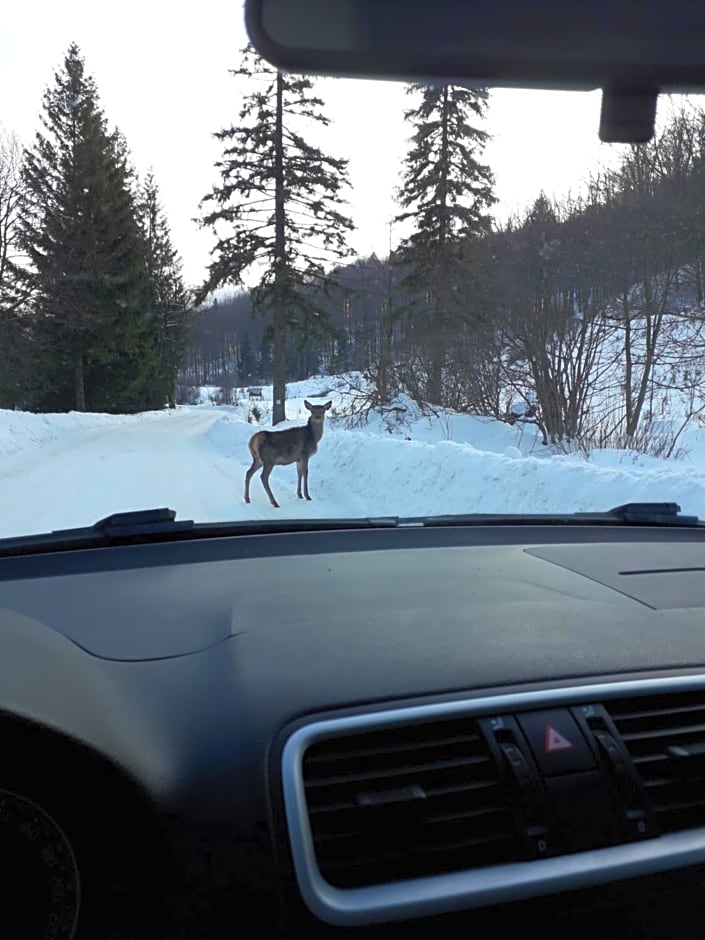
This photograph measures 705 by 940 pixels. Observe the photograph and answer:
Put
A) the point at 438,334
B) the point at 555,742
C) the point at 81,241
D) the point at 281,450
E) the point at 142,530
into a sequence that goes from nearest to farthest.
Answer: the point at 555,742, the point at 142,530, the point at 281,450, the point at 438,334, the point at 81,241

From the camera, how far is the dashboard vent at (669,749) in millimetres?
1813

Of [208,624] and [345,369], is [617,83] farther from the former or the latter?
[345,369]

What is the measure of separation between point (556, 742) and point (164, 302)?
47.8 meters

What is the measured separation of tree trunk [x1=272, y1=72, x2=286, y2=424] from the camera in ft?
85.6

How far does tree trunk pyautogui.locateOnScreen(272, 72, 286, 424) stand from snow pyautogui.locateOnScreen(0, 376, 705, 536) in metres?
5.93

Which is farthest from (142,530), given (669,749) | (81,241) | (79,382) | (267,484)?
(79,382)

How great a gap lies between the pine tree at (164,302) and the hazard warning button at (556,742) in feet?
144

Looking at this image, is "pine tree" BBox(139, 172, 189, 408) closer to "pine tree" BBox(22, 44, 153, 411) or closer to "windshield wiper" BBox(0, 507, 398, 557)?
"pine tree" BBox(22, 44, 153, 411)

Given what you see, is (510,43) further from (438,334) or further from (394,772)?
(438,334)

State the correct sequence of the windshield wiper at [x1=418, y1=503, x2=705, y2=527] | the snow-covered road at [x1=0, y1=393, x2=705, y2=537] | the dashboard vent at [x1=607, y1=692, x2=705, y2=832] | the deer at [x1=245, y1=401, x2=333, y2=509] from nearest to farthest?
the dashboard vent at [x1=607, y1=692, x2=705, y2=832], the windshield wiper at [x1=418, y1=503, x2=705, y2=527], the snow-covered road at [x1=0, y1=393, x2=705, y2=537], the deer at [x1=245, y1=401, x2=333, y2=509]

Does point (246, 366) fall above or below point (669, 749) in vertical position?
below

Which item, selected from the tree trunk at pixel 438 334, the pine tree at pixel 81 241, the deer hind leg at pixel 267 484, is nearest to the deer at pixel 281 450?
the deer hind leg at pixel 267 484

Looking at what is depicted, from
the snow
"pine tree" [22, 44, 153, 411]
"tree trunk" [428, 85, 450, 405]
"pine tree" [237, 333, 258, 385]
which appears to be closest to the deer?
the snow

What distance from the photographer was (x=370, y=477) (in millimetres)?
12953
